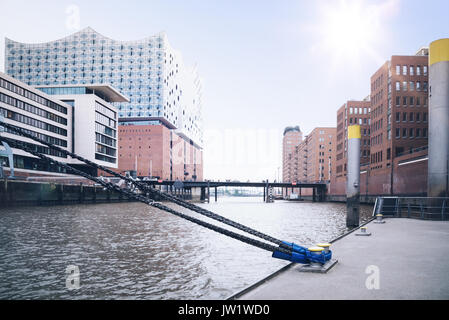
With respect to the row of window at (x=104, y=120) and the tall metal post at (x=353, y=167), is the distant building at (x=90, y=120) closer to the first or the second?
the row of window at (x=104, y=120)

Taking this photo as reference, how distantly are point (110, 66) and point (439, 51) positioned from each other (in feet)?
464

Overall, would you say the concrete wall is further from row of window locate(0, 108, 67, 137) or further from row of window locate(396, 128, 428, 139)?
row of window locate(396, 128, 428, 139)

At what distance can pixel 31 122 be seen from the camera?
76.6 meters

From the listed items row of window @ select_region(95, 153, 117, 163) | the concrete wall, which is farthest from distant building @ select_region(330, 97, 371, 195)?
the concrete wall

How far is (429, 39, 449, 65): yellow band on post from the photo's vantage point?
23672 mm

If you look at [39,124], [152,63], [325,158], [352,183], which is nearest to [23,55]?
[152,63]

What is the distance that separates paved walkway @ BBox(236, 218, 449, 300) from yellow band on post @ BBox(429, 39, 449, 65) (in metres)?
16.8

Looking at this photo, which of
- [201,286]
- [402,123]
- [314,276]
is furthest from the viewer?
[402,123]

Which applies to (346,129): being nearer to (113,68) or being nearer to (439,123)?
(113,68)

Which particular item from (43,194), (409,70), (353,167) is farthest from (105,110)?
(353,167)

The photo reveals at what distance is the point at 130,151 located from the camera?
142 metres

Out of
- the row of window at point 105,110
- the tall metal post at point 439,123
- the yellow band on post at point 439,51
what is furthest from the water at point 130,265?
the row of window at point 105,110
